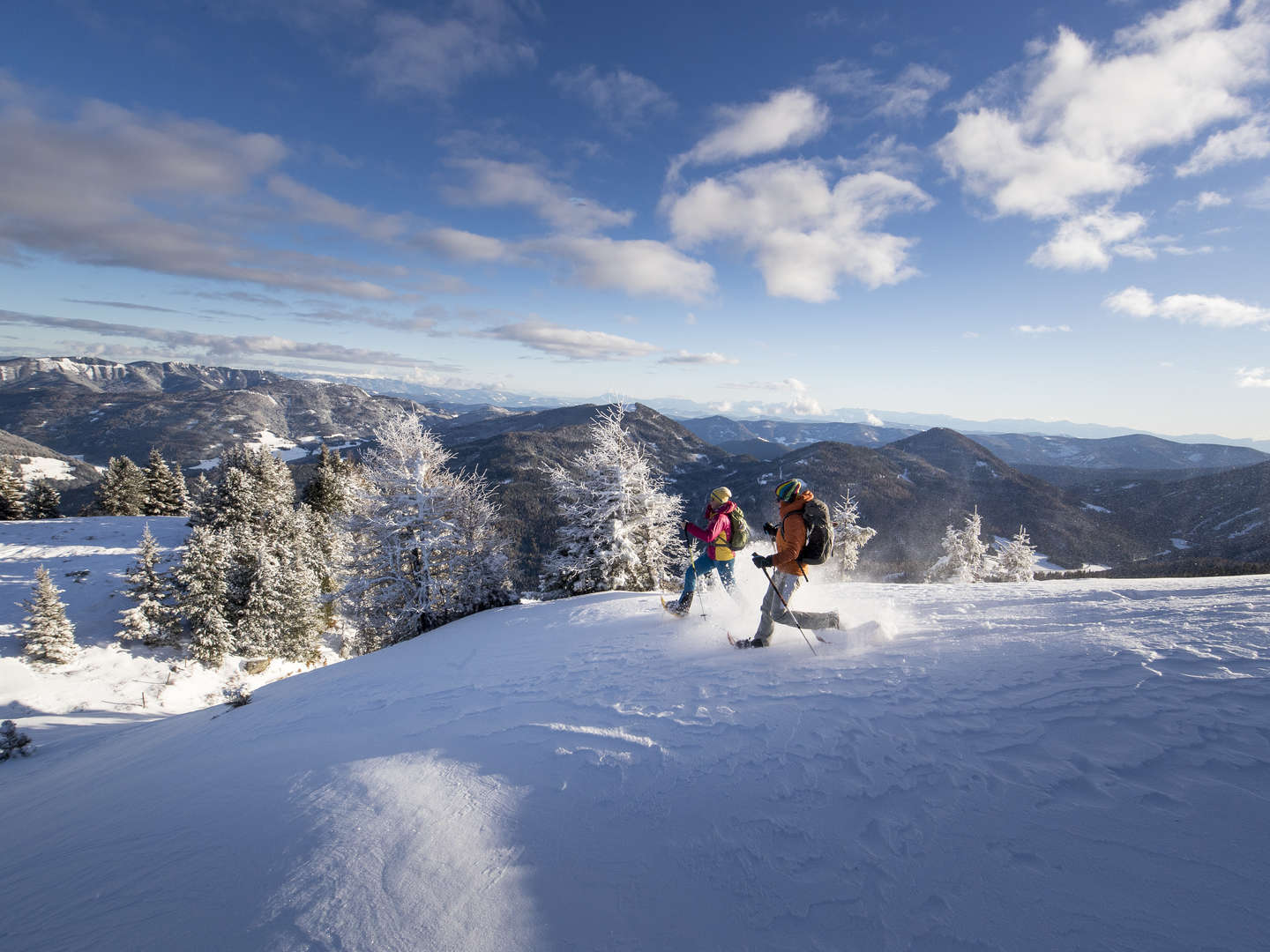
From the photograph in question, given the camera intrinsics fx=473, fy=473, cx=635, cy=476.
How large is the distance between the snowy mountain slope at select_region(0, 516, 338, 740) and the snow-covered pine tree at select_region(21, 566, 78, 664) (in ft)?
1.63

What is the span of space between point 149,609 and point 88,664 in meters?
3.28

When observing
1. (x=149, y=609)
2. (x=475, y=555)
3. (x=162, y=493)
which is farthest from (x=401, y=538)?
(x=162, y=493)

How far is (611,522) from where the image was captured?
22016 mm

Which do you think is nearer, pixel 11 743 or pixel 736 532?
pixel 736 532

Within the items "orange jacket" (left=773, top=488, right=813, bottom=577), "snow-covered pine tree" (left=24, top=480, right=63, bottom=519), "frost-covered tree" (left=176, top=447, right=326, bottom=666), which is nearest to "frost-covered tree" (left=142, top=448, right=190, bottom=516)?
"snow-covered pine tree" (left=24, top=480, right=63, bottom=519)

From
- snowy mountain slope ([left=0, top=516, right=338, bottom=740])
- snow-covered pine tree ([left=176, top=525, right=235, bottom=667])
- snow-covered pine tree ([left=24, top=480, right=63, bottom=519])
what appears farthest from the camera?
snow-covered pine tree ([left=24, top=480, right=63, bottom=519])

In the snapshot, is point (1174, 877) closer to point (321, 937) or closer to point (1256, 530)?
point (321, 937)

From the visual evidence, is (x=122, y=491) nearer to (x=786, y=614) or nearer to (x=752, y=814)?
(x=786, y=614)

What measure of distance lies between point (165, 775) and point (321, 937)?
5.50 meters

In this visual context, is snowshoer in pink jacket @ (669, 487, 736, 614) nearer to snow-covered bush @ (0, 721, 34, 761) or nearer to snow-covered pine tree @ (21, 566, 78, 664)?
snow-covered bush @ (0, 721, 34, 761)

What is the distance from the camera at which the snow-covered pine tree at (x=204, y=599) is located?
25062 millimetres

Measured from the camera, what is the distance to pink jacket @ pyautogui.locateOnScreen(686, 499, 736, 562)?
934 cm

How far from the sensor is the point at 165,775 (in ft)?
21.0

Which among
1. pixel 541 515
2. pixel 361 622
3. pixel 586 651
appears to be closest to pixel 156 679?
pixel 361 622
